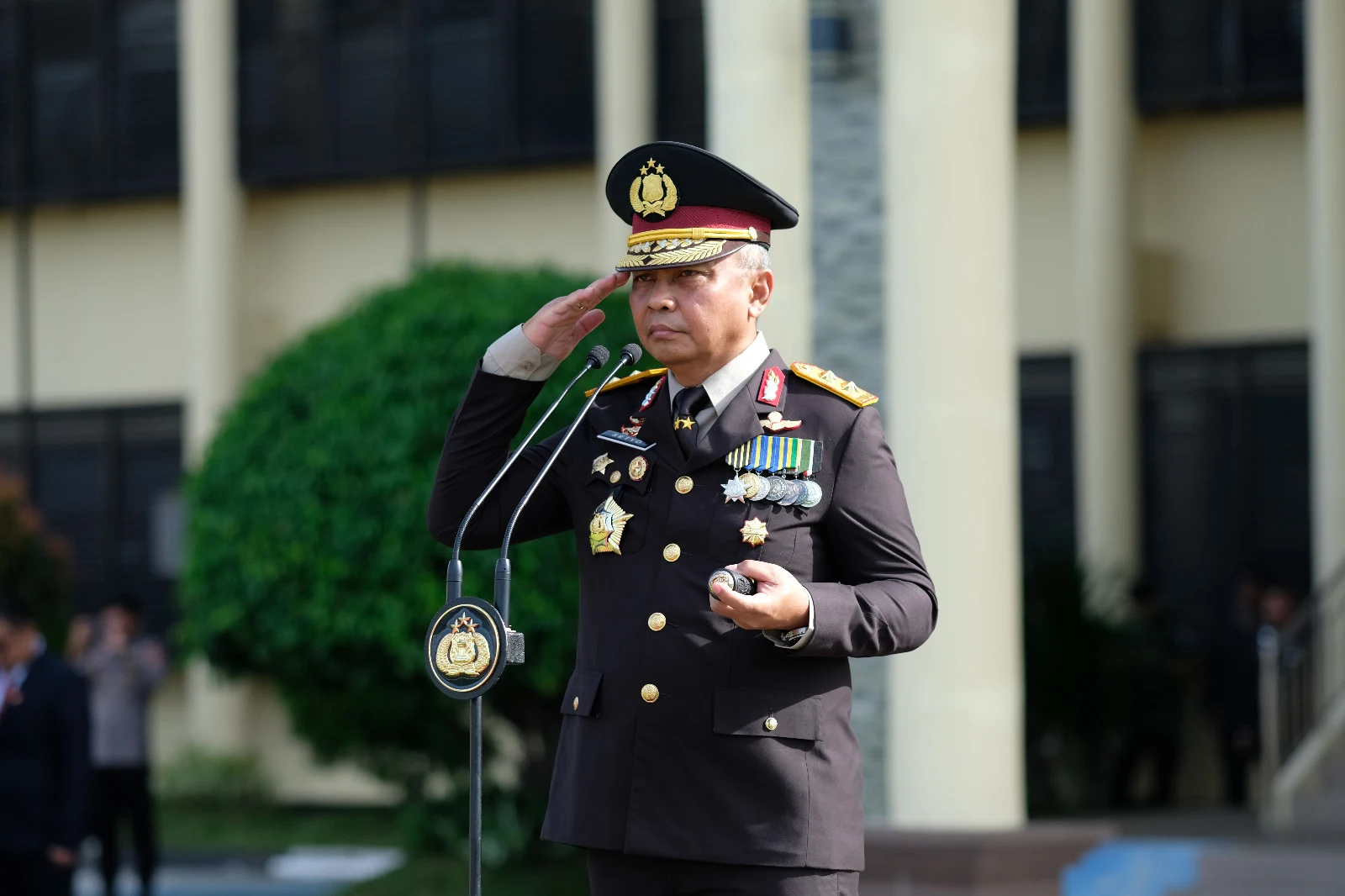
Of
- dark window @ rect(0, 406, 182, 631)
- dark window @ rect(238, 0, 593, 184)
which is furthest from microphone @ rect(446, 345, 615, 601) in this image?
dark window @ rect(0, 406, 182, 631)

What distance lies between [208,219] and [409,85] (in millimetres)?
1940

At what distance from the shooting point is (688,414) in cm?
322

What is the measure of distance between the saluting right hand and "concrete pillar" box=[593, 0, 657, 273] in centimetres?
1098

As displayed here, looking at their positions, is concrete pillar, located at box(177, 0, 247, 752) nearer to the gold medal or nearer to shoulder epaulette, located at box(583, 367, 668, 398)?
shoulder epaulette, located at box(583, 367, 668, 398)

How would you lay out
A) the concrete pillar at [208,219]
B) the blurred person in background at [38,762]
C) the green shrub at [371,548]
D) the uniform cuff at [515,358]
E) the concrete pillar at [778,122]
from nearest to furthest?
1. the uniform cuff at [515,358]
2. the concrete pillar at [778,122]
3. the blurred person in background at [38,762]
4. the green shrub at [371,548]
5. the concrete pillar at [208,219]

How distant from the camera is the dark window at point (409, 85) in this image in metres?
15.1

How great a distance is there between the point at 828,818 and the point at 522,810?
20.8 ft

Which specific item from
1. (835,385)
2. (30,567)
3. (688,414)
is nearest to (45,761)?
(30,567)

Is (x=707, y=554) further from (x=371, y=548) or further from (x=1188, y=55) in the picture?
(x=1188, y=55)

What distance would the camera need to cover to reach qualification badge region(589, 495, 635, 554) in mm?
3174

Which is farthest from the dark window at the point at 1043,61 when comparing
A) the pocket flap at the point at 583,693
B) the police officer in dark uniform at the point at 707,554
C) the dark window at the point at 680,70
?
the pocket flap at the point at 583,693

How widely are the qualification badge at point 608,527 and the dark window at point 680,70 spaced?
1145cm

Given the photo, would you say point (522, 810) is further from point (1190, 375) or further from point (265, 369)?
point (1190, 375)

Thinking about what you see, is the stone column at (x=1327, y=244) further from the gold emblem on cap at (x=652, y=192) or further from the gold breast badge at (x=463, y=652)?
the gold breast badge at (x=463, y=652)
